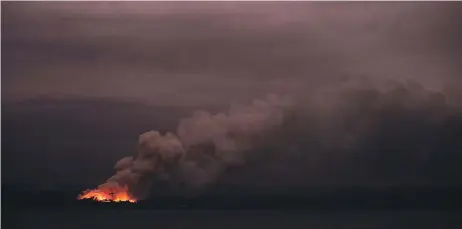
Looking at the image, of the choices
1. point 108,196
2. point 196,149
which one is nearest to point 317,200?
point 196,149

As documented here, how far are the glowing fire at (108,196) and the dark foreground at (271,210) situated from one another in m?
0.02

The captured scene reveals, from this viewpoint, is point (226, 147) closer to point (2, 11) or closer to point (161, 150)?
point (161, 150)

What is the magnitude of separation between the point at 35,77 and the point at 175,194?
2.27ft

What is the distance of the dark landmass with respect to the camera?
6.53ft

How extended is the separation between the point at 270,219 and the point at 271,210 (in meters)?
0.03

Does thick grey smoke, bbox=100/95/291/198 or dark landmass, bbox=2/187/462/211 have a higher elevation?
thick grey smoke, bbox=100/95/291/198

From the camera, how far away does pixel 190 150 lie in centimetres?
198

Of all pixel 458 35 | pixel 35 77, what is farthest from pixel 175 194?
pixel 458 35

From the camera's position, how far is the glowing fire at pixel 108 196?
199 cm

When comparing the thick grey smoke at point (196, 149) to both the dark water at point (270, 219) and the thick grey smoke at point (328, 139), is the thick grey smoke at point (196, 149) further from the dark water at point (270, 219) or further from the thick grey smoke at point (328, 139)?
the dark water at point (270, 219)

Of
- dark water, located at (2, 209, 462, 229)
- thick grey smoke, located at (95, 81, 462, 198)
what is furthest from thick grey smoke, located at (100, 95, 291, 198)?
dark water, located at (2, 209, 462, 229)

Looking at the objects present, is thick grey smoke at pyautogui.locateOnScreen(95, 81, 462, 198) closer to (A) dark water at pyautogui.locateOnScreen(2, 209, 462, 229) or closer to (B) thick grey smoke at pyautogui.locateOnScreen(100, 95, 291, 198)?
(B) thick grey smoke at pyautogui.locateOnScreen(100, 95, 291, 198)

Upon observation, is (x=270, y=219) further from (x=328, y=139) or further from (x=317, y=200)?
(x=328, y=139)

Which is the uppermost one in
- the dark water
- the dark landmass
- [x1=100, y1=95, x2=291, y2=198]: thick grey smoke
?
[x1=100, y1=95, x2=291, y2=198]: thick grey smoke
